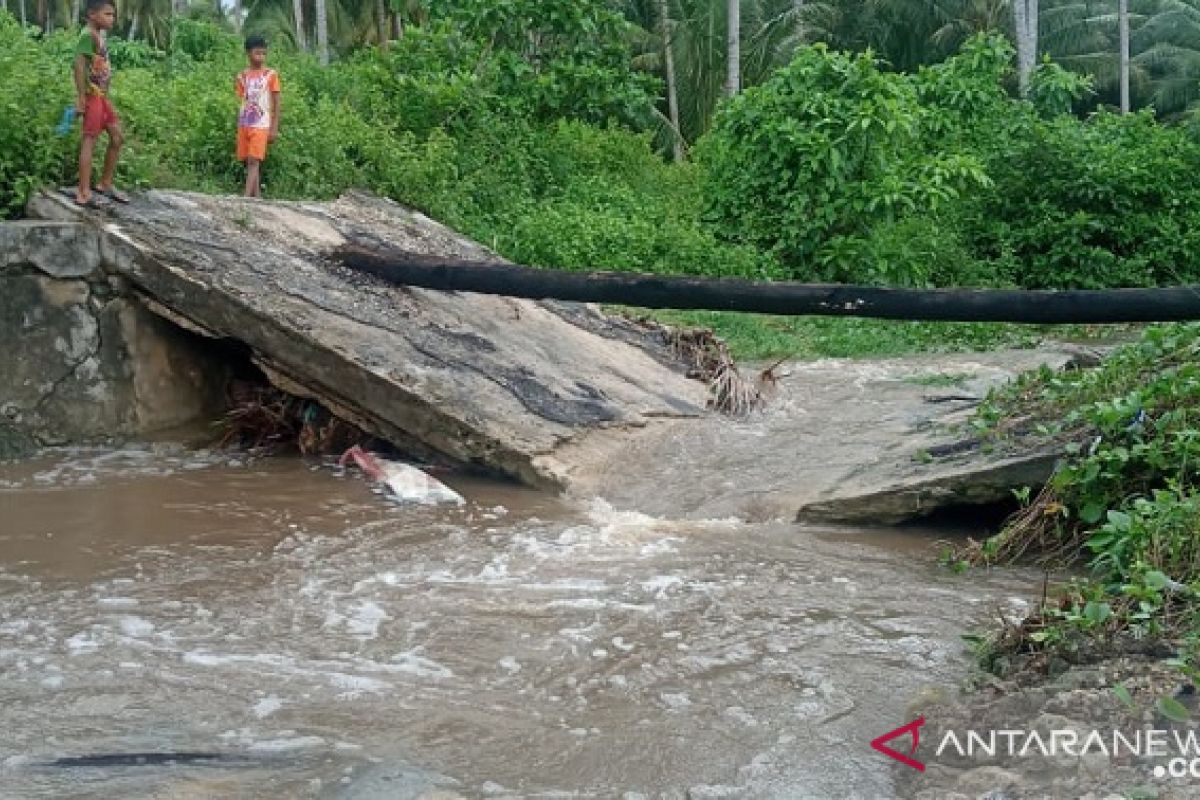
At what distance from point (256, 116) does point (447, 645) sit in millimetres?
6581

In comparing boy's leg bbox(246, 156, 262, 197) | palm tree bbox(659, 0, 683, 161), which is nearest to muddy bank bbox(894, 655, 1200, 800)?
boy's leg bbox(246, 156, 262, 197)

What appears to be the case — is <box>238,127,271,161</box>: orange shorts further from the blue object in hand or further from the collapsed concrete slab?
the collapsed concrete slab

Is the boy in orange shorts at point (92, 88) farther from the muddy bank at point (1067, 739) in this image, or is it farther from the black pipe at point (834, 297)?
the muddy bank at point (1067, 739)

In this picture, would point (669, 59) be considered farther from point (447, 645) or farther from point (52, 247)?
point (447, 645)

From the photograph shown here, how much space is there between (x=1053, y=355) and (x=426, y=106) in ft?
23.8

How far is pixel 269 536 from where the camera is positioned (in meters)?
5.82

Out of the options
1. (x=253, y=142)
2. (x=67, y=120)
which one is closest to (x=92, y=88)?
(x=67, y=120)

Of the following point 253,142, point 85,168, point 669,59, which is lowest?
point 85,168

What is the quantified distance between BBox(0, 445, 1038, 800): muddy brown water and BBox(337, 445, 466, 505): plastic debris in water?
0.15 m

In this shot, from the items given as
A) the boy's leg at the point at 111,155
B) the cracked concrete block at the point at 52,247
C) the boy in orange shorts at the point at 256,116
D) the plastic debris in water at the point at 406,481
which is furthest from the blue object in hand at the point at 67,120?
the plastic debris in water at the point at 406,481

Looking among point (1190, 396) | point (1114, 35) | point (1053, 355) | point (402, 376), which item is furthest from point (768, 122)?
point (1114, 35)

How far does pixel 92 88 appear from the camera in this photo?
7438 millimetres

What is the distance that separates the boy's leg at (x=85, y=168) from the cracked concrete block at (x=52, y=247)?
10.7 inches

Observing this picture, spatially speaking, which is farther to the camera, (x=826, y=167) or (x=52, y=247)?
(x=826, y=167)
